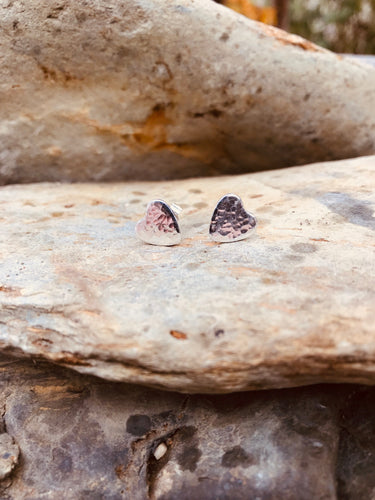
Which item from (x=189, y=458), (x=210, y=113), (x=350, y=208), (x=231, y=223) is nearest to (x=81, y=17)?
(x=210, y=113)

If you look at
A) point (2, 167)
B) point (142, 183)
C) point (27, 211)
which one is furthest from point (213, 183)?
point (2, 167)

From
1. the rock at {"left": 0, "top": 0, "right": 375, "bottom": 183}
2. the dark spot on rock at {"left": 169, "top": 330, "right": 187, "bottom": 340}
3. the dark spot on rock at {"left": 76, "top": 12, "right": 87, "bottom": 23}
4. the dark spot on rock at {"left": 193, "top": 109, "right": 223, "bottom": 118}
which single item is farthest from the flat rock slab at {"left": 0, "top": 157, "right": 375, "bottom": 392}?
the dark spot on rock at {"left": 76, "top": 12, "right": 87, "bottom": 23}

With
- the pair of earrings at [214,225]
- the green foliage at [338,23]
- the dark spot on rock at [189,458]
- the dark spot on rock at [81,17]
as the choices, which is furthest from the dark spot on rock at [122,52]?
the green foliage at [338,23]

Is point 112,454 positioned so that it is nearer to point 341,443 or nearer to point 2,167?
point 341,443

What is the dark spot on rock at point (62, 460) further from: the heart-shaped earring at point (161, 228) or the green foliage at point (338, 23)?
the green foliage at point (338, 23)

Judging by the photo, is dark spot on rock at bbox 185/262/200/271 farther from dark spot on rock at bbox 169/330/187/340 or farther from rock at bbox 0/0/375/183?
rock at bbox 0/0/375/183

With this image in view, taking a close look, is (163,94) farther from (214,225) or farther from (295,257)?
(295,257)
